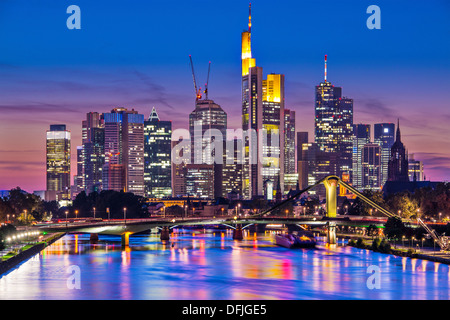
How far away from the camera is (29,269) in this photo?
321ft

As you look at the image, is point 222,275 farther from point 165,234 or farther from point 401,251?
point 165,234

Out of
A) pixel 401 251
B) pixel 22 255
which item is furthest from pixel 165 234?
pixel 401 251

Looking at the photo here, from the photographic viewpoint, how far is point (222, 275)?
318 ft

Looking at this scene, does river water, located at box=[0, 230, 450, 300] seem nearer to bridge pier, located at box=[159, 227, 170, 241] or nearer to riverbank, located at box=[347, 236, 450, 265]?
riverbank, located at box=[347, 236, 450, 265]

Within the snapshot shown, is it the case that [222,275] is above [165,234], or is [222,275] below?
below

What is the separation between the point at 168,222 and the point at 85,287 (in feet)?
220

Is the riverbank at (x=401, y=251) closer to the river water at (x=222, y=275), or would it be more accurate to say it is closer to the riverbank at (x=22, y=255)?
the river water at (x=222, y=275)

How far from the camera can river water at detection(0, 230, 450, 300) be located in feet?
263

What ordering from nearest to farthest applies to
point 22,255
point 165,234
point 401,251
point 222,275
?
point 222,275 < point 22,255 < point 401,251 < point 165,234

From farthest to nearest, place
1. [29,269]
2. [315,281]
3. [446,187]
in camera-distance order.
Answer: [446,187]
[29,269]
[315,281]

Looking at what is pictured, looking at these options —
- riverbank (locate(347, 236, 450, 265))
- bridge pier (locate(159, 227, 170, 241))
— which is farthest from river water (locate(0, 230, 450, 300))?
bridge pier (locate(159, 227, 170, 241))

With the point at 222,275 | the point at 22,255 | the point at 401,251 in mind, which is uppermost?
the point at 22,255
